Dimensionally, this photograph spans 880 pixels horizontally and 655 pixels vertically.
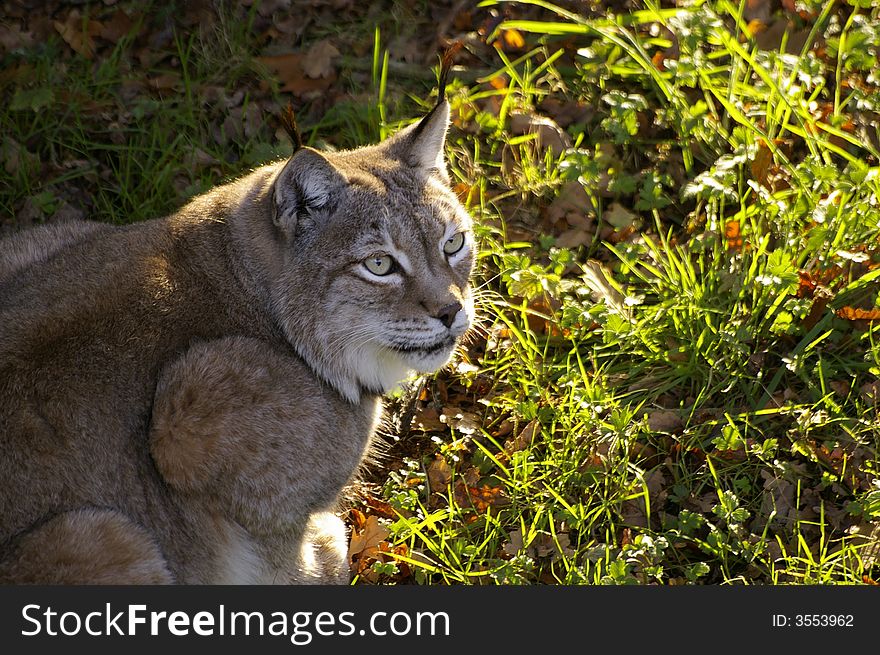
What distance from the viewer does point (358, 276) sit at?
4.29 meters

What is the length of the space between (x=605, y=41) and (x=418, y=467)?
2867mm

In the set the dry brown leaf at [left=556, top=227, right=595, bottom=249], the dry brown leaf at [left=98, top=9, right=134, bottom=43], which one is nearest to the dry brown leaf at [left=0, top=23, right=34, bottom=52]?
the dry brown leaf at [left=98, top=9, right=134, bottom=43]

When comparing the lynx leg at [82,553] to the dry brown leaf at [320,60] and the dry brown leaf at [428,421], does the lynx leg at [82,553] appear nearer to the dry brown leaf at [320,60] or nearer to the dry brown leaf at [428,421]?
the dry brown leaf at [428,421]

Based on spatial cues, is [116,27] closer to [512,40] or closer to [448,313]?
[512,40]

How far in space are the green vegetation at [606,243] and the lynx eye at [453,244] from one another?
905 mm

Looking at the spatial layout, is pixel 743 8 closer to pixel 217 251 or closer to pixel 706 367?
pixel 706 367

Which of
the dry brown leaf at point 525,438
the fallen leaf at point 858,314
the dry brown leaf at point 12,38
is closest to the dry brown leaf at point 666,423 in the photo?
the dry brown leaf at point 525,438

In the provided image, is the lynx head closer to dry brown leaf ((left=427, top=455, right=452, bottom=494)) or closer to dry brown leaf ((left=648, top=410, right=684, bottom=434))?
dry brown leaf ((left=427, top=455, right=452, bottom=494))

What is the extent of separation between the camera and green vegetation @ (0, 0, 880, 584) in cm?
471

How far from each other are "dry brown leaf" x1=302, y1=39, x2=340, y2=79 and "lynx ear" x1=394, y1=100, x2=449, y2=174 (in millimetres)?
2032

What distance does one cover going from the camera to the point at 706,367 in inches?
200

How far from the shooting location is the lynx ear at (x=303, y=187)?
413 cm

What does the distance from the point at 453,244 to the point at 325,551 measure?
1470 mm

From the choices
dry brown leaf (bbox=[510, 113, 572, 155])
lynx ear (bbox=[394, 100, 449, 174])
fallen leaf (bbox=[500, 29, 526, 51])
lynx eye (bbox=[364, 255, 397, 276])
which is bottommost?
dry brown leaf (bbox=[510, 113, 572, 155])
